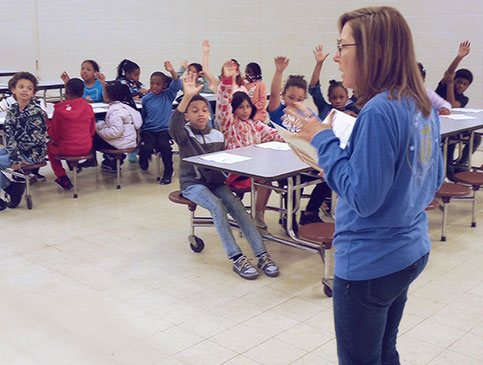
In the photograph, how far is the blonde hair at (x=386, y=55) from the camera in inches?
58.6

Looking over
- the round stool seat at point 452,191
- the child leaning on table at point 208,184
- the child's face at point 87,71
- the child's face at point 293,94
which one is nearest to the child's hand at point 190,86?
the child leaning on table at point 208,184

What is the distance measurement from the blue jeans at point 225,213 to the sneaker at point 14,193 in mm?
1785

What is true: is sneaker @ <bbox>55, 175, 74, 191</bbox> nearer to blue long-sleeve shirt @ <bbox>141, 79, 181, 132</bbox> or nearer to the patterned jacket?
the patterned jacket

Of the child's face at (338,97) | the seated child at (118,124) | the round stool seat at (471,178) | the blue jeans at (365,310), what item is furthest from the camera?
the seated child at (118,124)

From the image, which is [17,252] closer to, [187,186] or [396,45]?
[187,186]

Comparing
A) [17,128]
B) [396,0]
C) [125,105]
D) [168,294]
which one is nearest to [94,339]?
[168,294]

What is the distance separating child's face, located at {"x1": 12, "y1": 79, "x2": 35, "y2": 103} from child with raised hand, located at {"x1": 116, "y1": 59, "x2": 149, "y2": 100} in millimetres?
1817

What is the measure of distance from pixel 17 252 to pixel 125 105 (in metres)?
Answer: 2.13

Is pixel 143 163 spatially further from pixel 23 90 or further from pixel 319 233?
pixel 319 233

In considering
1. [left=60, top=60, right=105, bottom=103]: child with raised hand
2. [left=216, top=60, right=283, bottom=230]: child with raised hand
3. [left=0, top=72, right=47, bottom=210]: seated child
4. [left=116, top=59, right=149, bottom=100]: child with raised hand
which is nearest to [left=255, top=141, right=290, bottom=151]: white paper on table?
[left=216, top=60, right=283, bottom=230]: child with raised hand

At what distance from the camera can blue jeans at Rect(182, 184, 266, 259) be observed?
12.4 ft

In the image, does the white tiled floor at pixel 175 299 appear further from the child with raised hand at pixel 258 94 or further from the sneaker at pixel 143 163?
the sneaker at pixel 143 163

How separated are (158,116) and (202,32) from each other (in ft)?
11.1

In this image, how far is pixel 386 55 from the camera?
58.6 inches
